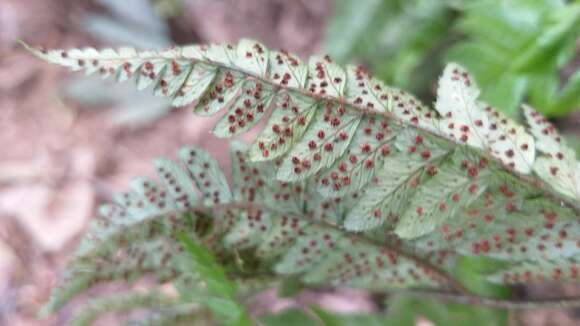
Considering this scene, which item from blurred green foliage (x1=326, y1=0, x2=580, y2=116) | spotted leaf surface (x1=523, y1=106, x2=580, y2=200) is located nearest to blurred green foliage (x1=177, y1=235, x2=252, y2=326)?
spotted leaf surface (x1=523, y1=106, x2=580, y2=200)

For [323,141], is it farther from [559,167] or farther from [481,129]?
[559,167]

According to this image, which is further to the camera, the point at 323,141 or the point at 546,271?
the point at 546,271

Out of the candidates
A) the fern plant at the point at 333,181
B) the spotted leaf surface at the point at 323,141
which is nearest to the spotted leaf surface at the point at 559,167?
the fern plant at the point at 333,181

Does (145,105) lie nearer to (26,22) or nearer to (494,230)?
(26,22)

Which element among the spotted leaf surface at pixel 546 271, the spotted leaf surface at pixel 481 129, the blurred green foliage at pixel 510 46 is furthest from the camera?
the blurred green foliage at pixel 510 46

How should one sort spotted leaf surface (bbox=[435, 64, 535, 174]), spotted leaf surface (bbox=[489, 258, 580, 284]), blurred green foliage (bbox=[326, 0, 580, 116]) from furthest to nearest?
blurred green foliage (bbox=[326, 0, 580, 116])
spotted leaf surface (bbox=[489, 258, 580, 284])
spotted leaf surface (bbox=[435, 64, 535, 174])

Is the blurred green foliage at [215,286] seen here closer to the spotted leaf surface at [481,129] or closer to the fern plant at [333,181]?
the fern plant at [333,181]

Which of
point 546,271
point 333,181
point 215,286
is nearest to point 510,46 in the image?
point 546,271

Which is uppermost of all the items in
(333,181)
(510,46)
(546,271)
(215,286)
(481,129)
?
(510,46)

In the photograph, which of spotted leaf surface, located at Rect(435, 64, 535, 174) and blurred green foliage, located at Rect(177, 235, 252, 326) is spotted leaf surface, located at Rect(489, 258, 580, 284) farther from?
blurred green foliage, located at Rect(177, 235, 252, 326)
